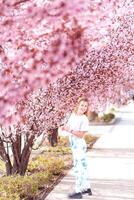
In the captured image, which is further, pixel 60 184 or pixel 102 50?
pixel 60 184

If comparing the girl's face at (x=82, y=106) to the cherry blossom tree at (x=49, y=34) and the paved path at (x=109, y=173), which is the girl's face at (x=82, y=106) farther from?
the cherry blossom tree at (x=49, y=34)

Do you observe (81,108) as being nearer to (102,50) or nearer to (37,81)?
(102,50)

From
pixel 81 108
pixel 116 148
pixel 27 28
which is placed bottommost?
pixel 116 148

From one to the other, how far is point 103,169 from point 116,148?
17.9 ft

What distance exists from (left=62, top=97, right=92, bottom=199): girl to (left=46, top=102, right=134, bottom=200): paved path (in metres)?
0.22

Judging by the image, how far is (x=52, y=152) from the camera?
18.4 m

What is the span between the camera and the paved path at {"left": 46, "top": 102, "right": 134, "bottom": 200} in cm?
1077

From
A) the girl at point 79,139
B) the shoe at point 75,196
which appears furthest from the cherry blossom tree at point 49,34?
the shoe at point 75,196

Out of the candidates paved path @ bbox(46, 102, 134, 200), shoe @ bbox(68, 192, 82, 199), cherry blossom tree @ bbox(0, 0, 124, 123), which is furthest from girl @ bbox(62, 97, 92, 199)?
cherry blossom tree @ bbox(0, 0, 124, 123)

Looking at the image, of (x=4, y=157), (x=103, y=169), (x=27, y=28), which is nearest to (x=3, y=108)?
(x=27, y=28)

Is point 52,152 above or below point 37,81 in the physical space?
below

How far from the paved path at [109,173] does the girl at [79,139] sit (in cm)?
22

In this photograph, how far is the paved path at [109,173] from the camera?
424 inches

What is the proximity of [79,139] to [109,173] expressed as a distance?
11.4ft
